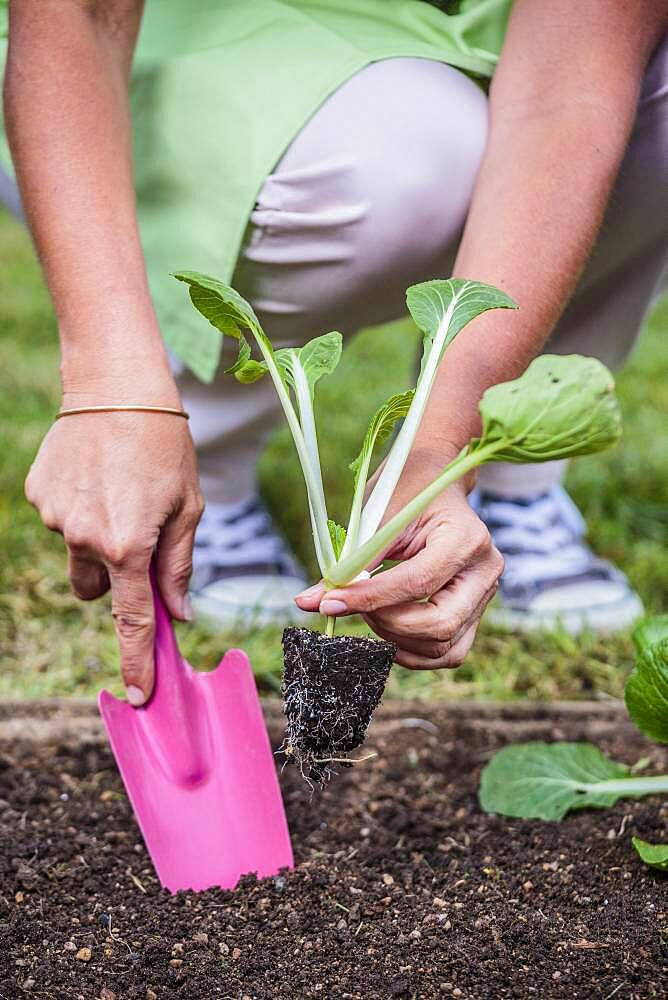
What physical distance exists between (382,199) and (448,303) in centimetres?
53

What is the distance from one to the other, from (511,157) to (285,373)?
0.42 metres

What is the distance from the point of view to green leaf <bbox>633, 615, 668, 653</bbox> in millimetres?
1246

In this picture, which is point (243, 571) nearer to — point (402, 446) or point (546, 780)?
point (546, 780)

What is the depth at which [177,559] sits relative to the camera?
123 centimetres

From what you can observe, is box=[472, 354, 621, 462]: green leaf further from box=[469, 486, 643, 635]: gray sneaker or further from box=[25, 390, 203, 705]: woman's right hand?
box=[469, 486, 643, 635]: gray sneaker

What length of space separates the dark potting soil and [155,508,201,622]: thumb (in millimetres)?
206

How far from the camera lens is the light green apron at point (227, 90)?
1482mm

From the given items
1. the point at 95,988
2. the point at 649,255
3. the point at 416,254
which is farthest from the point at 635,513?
the point at 95,988

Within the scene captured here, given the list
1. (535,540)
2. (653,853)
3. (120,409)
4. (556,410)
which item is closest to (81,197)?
(120,409)

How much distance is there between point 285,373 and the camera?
1.14 meters

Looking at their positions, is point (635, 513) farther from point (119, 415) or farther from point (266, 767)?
point (119, 415)

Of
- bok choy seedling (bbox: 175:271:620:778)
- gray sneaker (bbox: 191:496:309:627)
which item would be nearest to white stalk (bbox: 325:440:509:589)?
bok choy seedling (bbox: 175:271:620:778)

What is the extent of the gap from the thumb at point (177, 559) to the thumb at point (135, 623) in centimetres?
4

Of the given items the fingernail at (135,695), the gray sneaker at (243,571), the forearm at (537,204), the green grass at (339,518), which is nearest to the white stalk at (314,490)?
the forearm at (537,204)
